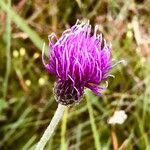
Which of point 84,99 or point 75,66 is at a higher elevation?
point 75,66

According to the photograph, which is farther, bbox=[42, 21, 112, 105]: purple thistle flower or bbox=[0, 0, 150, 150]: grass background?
bbox=[0, 0, 150, 150]: grass background

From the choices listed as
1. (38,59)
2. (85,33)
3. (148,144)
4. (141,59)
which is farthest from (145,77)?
(85,33)

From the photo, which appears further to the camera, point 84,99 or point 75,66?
point 84,99

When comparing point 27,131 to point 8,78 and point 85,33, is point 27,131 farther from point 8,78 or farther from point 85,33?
point 85,33

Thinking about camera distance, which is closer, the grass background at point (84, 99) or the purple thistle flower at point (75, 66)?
the purple thistle flower at point (75, 66)
